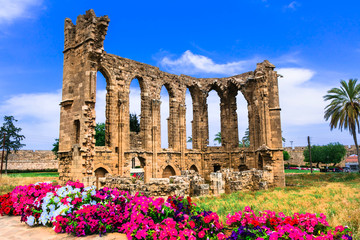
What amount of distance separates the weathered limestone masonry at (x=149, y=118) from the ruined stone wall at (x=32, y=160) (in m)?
24.9

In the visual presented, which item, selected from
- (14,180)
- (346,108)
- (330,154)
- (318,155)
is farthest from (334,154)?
(14,180)

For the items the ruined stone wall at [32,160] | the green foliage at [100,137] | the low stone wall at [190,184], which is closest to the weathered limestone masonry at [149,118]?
the low stone wall at [190,184]

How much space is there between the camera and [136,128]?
127 ft

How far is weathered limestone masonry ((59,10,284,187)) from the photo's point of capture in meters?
14.1

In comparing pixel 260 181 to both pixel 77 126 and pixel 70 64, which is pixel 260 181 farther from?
pixel 70 64

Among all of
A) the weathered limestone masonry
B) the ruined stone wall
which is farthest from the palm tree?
the ruined stone wall

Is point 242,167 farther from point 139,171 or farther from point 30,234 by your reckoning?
point 30,234

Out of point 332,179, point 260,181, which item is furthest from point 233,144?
point 332,179

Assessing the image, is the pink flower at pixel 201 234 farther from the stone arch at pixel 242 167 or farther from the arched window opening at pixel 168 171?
the stone arch at pixel 242 167

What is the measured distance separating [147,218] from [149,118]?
1585cm

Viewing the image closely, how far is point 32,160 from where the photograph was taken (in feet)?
130

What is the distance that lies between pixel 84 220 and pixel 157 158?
15.0 m

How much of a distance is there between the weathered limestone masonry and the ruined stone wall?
24920 millimetres

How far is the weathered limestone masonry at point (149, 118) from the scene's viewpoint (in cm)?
1409
